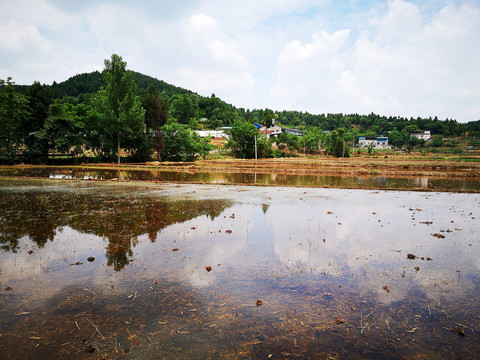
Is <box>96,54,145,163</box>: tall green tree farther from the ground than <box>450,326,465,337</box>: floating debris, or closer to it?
farther from the ground

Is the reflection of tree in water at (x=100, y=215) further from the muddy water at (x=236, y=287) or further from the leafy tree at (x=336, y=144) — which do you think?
the leafy tree at (x=336, y=144)

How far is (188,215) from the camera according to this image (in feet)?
40.2

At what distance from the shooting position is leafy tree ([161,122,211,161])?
56281mm

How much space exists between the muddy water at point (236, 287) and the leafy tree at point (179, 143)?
1811 inches

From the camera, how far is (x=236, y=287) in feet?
18.8

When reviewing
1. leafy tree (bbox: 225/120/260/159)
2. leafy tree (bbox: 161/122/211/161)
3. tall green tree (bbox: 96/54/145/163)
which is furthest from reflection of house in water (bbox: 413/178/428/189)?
tall green tree (bbox: 96/54/145/163)

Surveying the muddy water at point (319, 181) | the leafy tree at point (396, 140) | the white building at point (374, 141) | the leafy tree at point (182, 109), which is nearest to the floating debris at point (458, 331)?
the muddy water at point (319, 181)

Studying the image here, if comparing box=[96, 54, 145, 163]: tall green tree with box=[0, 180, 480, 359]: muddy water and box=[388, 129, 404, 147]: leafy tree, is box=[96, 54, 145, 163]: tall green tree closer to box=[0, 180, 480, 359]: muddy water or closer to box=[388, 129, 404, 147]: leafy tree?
box=[0, 180, 480, 359]: muddy water

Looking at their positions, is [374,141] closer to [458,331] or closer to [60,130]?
[60,130]

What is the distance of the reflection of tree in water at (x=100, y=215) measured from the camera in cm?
866

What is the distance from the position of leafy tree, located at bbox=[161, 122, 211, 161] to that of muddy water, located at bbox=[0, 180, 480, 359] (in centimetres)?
4601

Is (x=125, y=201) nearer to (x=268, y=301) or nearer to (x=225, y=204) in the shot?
(x=225, y=204)

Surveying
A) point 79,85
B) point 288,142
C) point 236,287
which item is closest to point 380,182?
point 236,287

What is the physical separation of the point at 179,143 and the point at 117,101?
46.1 feet
